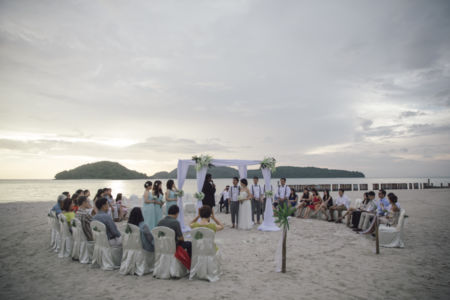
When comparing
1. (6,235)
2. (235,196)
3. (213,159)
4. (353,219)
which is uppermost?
(213,159)

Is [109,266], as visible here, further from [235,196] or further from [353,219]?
[353,219]

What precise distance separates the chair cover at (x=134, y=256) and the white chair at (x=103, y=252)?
355 mm

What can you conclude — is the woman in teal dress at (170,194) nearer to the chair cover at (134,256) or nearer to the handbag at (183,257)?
the chair cover at (134,256)

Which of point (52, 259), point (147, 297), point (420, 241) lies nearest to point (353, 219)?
point (420, 241)

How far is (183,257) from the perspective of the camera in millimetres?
4969

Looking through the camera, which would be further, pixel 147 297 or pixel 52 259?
pixel 52 259

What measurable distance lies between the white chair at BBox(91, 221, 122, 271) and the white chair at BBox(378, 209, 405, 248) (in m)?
7.02

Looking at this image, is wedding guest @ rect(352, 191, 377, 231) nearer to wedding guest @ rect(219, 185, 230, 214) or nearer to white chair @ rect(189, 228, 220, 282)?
white chair @ rect(189, 228, 220, 282)

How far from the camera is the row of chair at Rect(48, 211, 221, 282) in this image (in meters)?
4.89

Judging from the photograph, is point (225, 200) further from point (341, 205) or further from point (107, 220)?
point (107, 220)

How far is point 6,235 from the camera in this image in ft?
29.2

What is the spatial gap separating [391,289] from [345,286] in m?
0.73

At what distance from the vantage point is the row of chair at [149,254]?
4.89 meters

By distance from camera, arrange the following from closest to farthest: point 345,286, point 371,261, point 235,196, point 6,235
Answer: point 345,286, point 371,261, point 6,235, point 235,196
